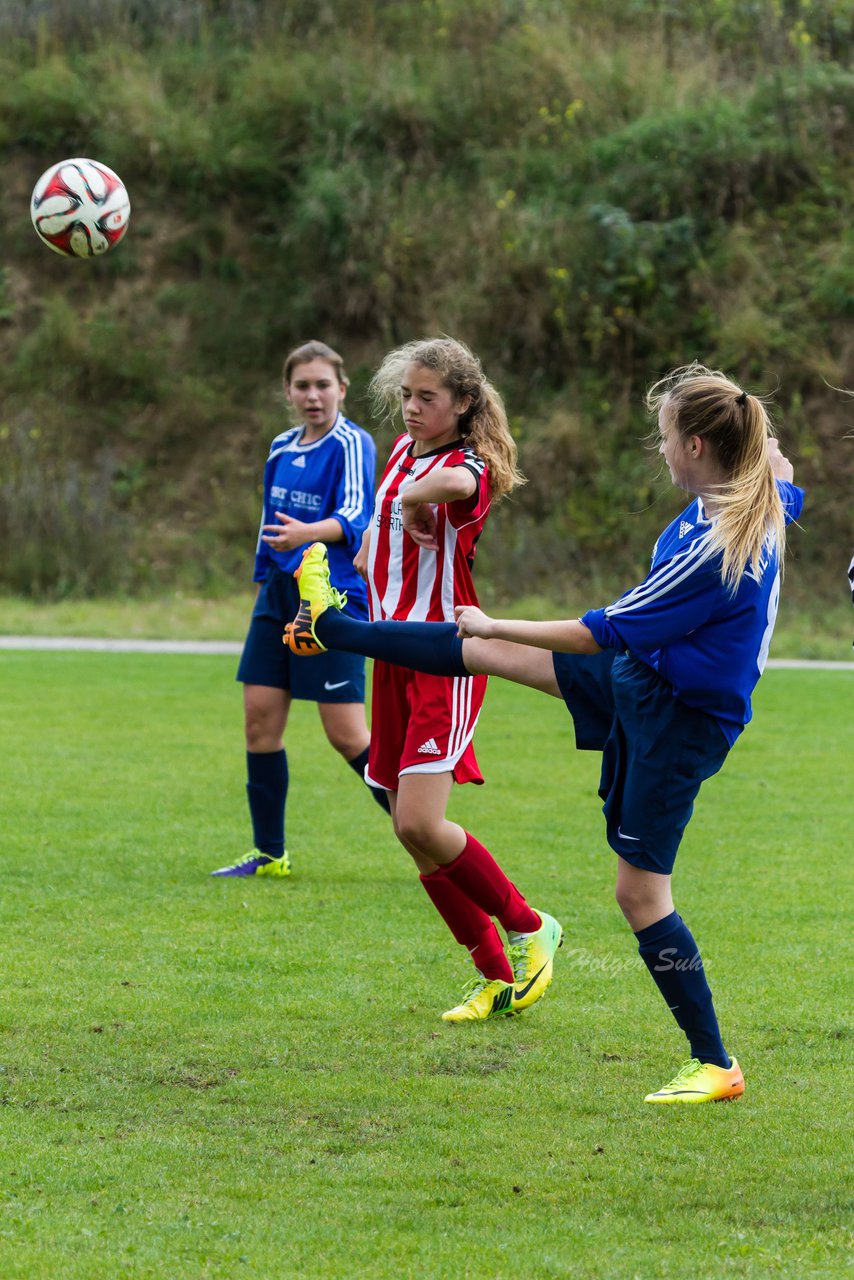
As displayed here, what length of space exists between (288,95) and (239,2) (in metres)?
3.08

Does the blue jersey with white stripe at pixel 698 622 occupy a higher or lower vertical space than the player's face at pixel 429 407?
lower

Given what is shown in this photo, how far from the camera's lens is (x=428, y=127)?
74.0ft

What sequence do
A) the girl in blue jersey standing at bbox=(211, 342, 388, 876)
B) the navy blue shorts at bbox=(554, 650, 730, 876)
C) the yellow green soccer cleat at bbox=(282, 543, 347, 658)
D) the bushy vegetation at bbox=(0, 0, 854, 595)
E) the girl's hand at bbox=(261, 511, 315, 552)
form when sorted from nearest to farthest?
the navy blue shorts at bbox=(554, 650, 730, 876), the yellow green soccer cleat at bbox=(282, 543, 347, 658), the girl's hand at bbox=(261, 511, 315, 552), the girl in blue jersey standing at bbox=(211, 342, 388, 876), the bushy vegetation at bbox=(0, 0, 854, 595)

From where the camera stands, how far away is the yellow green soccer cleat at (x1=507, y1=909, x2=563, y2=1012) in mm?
4754

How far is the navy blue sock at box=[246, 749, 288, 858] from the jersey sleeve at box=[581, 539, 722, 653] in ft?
10.7

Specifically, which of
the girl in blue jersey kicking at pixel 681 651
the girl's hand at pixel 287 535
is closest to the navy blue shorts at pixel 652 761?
the girl in blue jersey kicking at pixel 681 651

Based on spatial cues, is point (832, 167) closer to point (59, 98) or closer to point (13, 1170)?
point (59, 98)

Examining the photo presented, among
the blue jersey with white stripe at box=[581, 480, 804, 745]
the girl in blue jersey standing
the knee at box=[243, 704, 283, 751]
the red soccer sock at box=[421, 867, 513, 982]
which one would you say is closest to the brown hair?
the girl in blue jersey standing

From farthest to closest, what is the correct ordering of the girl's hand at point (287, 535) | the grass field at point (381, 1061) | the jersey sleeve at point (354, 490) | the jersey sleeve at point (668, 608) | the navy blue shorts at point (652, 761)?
the jersey sleeve at point (354, 490) → the girl's hand at point (287, 535) → the navy blue shorts at point (652, 761) → the jersey sleeve at point (668, 608) → the grass field at point (381, 1061)

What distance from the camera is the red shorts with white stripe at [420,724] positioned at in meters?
4.55

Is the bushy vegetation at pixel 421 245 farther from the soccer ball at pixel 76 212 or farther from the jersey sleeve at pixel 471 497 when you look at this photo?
the jersey sleeve at pixel 471 497

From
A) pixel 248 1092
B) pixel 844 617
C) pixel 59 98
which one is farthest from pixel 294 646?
pixel 59 98

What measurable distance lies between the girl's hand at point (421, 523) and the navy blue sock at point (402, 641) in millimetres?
440

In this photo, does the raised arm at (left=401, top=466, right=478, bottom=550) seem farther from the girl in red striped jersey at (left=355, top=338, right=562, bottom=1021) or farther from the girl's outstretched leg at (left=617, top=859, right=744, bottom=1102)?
the girl's outstretched leg at (left=617, top=859, right=744, bottom=1102)
